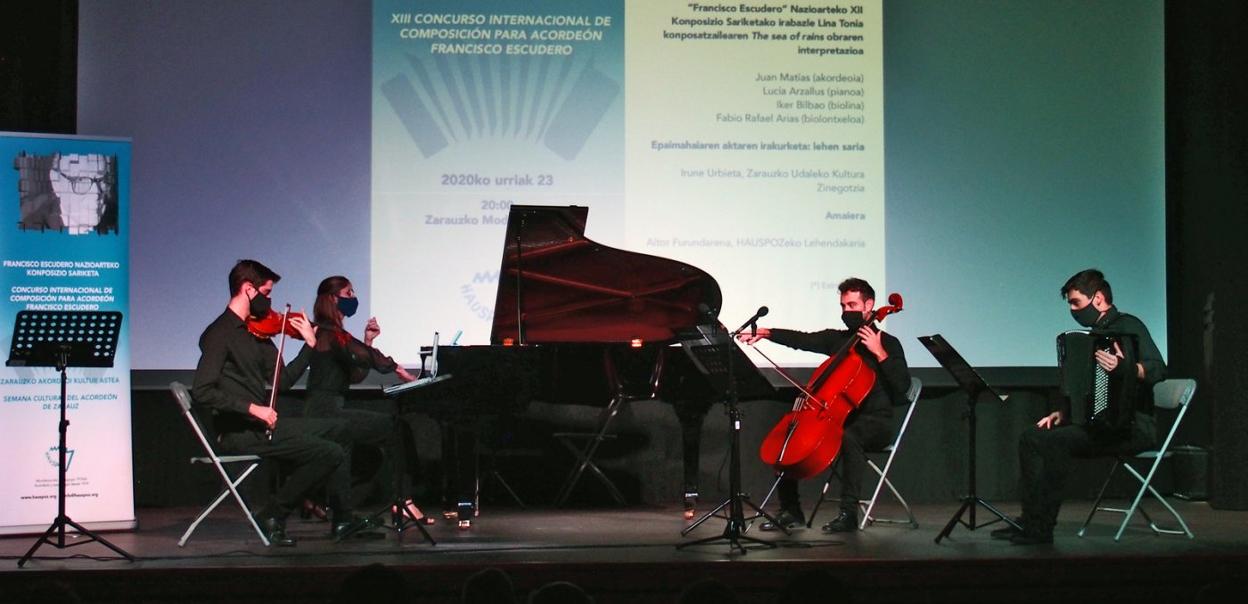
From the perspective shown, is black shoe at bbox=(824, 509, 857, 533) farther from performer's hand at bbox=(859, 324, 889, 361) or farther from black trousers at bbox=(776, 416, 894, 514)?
performer's hand at bbox=(859, 324, 889, 361)

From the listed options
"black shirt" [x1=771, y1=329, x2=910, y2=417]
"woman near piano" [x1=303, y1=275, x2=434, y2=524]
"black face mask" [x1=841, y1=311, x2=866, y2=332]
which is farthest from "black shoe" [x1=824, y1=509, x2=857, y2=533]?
"woman near piano" [x1=303, y1=275, x2=434, y2=524]

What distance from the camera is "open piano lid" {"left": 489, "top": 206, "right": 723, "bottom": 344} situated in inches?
255

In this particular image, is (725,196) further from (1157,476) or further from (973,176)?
(1157,476)

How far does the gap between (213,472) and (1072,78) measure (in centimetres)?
596

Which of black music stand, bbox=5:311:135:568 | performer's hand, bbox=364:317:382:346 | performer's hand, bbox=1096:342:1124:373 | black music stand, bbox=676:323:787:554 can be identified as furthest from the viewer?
performer's hand, bbox=364:317:382:346

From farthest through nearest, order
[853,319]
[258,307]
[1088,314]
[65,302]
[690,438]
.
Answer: [690,438], [853,319], [65,302], [1088,314], [258,307]

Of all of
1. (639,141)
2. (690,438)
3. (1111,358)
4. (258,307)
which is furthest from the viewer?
(639,141)

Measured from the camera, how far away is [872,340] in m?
6.14

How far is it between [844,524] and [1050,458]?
110 cm

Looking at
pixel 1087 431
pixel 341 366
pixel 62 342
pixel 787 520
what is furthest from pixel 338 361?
pixel 1087 431

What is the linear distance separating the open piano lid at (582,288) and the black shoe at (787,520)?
1.11m

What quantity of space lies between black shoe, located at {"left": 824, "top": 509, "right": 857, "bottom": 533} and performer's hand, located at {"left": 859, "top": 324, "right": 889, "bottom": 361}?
2.74ft

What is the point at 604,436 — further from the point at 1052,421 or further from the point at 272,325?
the point at 1052,421

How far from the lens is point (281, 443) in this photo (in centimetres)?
593
